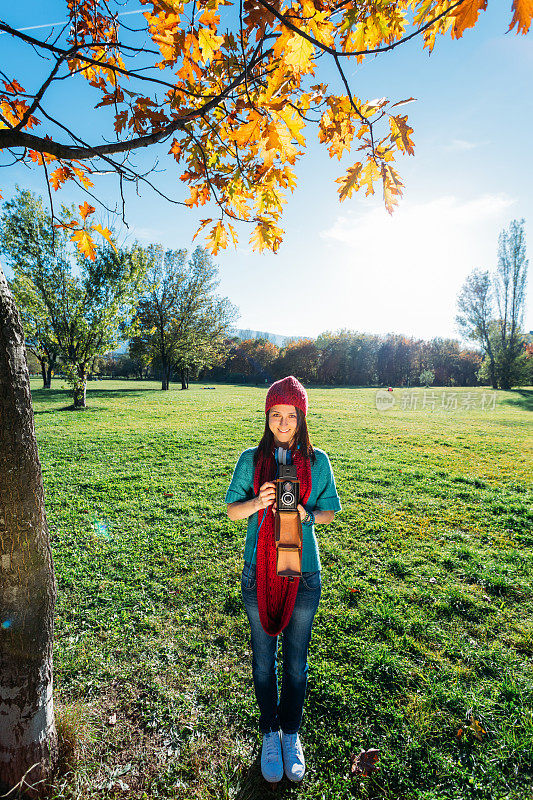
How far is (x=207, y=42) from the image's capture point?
2.00m

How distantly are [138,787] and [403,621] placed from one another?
2.33 meters

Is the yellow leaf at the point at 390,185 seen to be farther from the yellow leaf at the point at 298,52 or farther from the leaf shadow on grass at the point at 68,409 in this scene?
the leaf shadow on grass at the point at 68,409

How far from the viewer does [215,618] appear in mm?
3123

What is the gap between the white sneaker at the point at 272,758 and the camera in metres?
1.90

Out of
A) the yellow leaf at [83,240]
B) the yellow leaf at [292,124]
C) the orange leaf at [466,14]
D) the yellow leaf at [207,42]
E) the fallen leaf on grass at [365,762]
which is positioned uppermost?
the yellow leaf at [207,42]

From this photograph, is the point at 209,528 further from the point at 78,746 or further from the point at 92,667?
the point at 78,746

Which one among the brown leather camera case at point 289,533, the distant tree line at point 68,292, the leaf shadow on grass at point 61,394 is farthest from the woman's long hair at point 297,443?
the leaf shadow on grass at point 61,394

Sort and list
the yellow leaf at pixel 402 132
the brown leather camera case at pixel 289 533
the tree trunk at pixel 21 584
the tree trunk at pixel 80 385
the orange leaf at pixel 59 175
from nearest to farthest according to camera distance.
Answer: the tree trunk at pixel 21 584
the brown leather camera case at pixel 289 533
the yellow leaf at pixel 402 132
the orange leaf at pixel 59 175
the tree trunk at pixel 80 385

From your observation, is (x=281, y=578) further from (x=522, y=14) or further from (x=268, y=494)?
(x=522, y=14)

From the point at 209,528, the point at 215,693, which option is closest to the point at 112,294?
the point at 209,528

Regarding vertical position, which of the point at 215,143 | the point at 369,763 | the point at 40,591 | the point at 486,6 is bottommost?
the point at 369,763

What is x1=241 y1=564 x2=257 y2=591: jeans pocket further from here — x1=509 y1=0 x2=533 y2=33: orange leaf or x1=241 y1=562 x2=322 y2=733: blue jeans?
x1=509 y1=0 x2=533 y2=33: orange leaf

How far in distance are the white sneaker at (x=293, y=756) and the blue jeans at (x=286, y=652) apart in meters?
0.05

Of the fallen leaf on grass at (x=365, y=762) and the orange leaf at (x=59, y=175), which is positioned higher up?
the orange leaf at (x=59, y=175)
